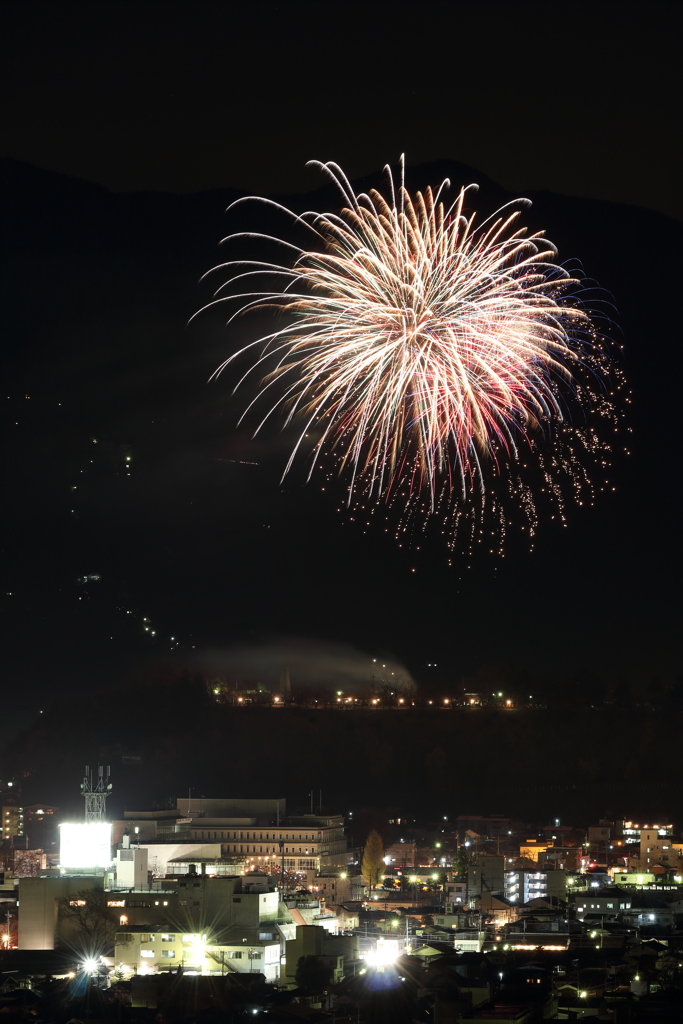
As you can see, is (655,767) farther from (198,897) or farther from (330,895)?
(198,897)

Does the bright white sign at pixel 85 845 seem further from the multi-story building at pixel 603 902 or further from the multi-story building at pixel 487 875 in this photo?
the multi-story building at pixel 603 902

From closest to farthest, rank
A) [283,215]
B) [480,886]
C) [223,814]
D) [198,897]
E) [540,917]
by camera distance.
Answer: [198,897]
[540,917]
[480,886]
[223,814]
[283,215]

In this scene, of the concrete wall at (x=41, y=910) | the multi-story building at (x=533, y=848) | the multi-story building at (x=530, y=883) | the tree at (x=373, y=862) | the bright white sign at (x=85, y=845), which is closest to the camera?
the concrete wall at (x=41, y=910)

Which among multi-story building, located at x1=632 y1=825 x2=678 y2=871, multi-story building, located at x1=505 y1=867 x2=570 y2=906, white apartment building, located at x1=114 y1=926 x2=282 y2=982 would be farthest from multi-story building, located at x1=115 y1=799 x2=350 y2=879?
white apartment building, located at x1=114 y1=926 x2=282 y2=982

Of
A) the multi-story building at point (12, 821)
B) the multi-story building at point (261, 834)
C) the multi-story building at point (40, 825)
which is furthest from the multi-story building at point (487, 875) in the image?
the multi-story building at point (12, 821)

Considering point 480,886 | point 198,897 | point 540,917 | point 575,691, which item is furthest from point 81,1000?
point 575,691

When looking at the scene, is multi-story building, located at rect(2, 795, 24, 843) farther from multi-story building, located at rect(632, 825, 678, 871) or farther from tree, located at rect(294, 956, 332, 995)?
tree, located at rect(294, 956, 332, 995)
